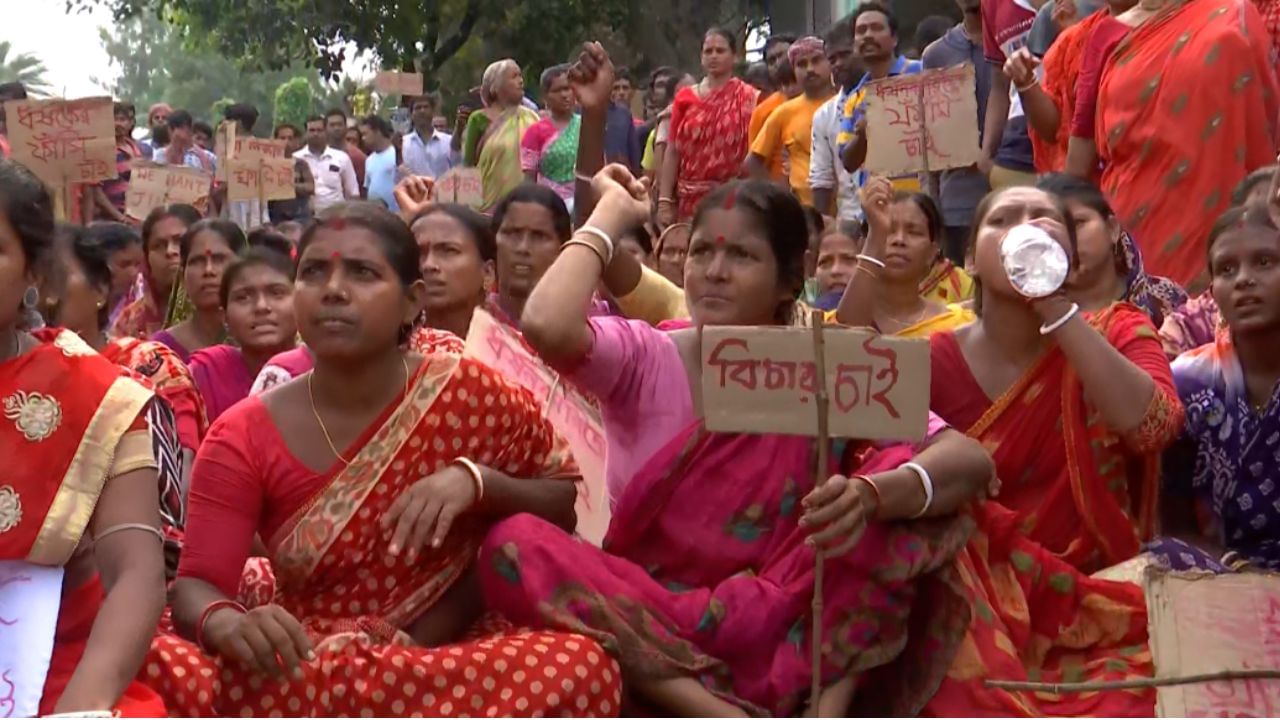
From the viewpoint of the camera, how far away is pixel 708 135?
11.2 meters

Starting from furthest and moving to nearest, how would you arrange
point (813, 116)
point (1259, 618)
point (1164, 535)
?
1. point (813, 116)
2. point (1164, 535)
3. point (1259, 618)

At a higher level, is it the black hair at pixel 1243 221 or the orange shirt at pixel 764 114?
the orange shirt at pixel 764 114

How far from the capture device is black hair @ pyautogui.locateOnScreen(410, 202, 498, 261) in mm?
5578

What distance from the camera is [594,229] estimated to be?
376 cm

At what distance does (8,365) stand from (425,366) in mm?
911

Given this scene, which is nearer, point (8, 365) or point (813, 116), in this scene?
point (8, 365)

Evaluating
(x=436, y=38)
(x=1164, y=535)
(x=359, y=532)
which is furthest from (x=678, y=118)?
(x=436, y=38)

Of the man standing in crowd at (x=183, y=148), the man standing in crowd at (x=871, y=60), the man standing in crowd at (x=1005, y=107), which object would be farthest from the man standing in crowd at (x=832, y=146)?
the man standing in crowd at (x=183, y=148)

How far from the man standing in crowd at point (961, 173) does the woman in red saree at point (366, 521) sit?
13.0 feet

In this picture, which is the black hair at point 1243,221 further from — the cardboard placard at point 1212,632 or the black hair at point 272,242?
the black hair at point 272,242

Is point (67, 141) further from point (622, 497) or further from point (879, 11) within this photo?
point (622, 497)

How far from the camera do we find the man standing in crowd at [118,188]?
31.6ft

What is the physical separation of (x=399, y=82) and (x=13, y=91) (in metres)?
3.78

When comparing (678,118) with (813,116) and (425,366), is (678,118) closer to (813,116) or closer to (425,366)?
(813,116)
